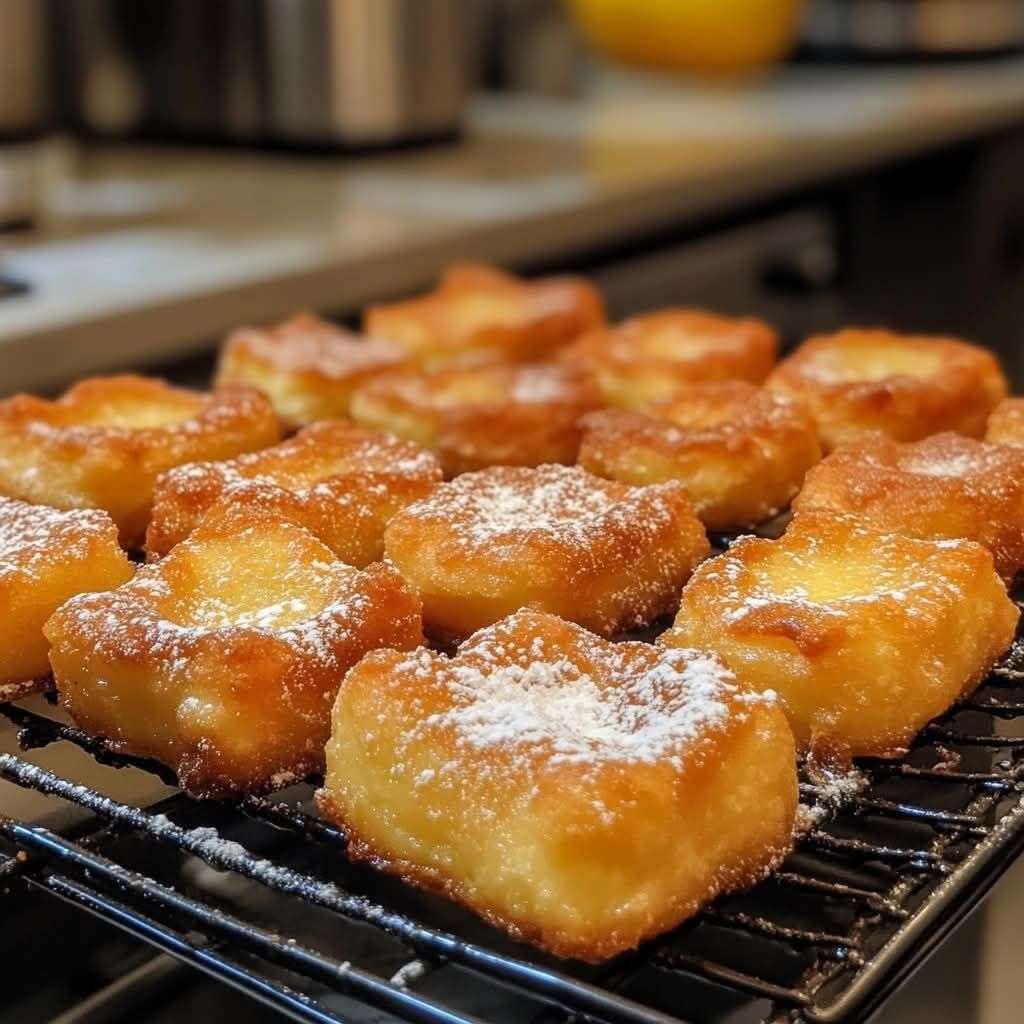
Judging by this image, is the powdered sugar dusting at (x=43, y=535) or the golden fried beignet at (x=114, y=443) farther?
the golden fried beignet at (x=114, y=443)

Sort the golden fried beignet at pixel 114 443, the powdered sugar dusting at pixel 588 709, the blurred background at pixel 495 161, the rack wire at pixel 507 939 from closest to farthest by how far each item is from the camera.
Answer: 1. the rack wire at pixel 507 939
2. the powdered sugar dusting at pixel 588 709
3. the golden fried beignet at pixel 114 443
4. the blurred background at pixel 495 161

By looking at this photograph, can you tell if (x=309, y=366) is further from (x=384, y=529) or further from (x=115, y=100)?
(x=115, y=100)

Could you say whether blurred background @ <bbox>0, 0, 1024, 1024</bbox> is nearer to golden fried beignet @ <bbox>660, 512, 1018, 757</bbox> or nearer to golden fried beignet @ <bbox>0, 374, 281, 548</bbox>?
golden fried beignet @ <bbox>660, 512, 1018, 757</bbox>

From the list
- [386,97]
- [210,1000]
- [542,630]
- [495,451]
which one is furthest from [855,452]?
[386,97]

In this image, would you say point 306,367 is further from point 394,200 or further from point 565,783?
point 394,200

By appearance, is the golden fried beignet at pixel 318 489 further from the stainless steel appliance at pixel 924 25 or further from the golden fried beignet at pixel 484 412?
the stainless steel appliance at pixel 924 25

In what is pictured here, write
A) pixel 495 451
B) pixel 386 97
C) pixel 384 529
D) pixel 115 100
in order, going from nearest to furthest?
pixel 384 529 < pixel 495 451 < pixel 386 97 < pixel 115 100

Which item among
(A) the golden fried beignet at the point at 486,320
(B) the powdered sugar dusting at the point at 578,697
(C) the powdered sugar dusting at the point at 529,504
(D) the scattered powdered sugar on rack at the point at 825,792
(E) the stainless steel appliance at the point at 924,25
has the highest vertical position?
(E) the stainless steel appliance at the point at 924,25

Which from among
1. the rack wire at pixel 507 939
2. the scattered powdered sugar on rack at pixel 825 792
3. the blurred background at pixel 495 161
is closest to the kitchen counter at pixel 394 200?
the blurred background at pixel 495 161
